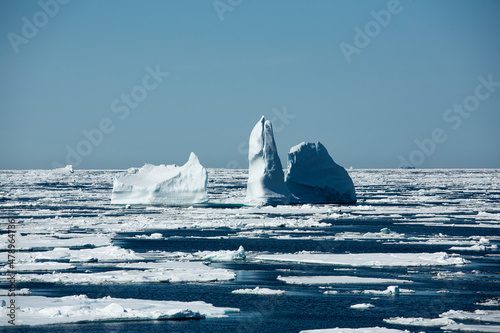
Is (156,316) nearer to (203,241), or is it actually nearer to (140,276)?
(140,276)

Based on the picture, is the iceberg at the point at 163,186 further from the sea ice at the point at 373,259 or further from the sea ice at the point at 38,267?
the sea ice at the point at 38,267

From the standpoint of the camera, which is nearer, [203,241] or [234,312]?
[234,312]

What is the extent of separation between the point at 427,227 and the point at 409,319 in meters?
15.9

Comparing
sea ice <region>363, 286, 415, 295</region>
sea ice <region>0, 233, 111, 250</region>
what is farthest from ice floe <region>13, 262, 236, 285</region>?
sea ice <region>0, 233, 111, 250</region>

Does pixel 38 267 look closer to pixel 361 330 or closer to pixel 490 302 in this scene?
pixel 361 330

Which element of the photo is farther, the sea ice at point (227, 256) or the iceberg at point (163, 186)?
the iceberg at point (163, 186)

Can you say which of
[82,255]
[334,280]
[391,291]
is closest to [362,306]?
[391,291]

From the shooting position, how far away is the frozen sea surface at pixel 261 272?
37.3 ft

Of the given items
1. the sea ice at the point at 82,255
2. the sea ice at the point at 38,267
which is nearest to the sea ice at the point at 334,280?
the sea ice at the point at 82,255

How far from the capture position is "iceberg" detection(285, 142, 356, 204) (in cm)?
3753

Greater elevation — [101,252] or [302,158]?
[302,158]

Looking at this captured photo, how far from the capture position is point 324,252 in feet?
64.0

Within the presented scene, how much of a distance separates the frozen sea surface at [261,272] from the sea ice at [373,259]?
5 cm

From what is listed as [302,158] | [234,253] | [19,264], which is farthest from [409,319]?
[302,158]
